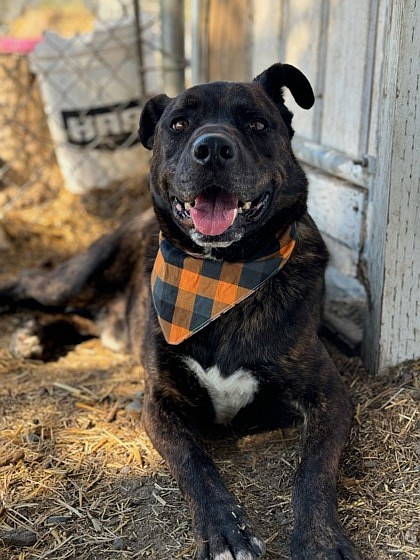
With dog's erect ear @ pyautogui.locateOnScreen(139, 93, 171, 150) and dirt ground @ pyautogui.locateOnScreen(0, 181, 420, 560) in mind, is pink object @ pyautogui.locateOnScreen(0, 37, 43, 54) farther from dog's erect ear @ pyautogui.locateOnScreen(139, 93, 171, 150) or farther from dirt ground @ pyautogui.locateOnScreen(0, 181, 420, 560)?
dirt ground @ pyautogui.locateOnScreen(0, 181, 420, 560)

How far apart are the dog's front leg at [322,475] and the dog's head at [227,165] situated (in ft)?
2.20

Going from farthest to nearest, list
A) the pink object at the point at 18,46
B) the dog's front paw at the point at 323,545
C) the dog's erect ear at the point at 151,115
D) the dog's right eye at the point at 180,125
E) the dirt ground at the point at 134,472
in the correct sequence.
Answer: the pink object at the point at 18,46
the dog's erect ear at the point at 151,115
the dog's right eye at the point at 180,125
the dirt ground at the point at 134,472
the dog's front paw at the point at 323,545

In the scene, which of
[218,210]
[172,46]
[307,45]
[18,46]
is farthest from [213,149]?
[18,46]

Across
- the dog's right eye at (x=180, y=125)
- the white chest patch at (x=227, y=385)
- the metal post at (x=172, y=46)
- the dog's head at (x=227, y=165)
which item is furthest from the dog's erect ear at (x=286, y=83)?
the metal post at (x=172, y=46)

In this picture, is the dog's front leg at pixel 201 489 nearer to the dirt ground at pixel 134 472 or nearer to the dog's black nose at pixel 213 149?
the dirt ground at pixel 134 472

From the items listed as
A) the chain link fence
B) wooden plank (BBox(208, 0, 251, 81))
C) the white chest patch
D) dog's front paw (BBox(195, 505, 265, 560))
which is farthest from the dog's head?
the chain link fence

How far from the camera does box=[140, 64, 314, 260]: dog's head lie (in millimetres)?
2622

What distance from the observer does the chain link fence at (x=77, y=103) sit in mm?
5703

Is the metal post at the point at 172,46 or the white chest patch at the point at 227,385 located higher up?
the metal post at the point at 172,46

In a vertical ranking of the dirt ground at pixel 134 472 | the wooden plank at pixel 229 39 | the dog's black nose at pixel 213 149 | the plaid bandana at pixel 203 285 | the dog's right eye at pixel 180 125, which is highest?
the dog's black nose at pixel 213 149

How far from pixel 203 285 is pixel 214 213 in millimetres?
343

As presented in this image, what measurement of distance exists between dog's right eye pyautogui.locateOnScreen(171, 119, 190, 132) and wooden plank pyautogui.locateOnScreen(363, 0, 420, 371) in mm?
876

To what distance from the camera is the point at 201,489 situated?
2.40 m

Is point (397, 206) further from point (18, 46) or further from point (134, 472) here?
point (18, 46)
